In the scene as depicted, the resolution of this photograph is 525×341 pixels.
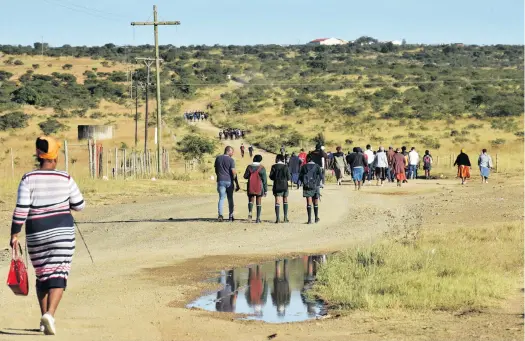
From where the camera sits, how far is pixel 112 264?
16062mm

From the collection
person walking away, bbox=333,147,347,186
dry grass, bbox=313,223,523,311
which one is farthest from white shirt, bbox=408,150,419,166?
dry grass, bbox=313,223,523,311

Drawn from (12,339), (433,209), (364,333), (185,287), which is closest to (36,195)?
(12,339)

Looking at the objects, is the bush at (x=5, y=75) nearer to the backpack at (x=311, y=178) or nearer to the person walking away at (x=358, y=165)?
the person walking away at (x=358, y=165)

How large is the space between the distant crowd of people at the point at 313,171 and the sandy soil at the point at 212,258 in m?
0.64

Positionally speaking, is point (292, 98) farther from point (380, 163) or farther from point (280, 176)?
point (280, 176)

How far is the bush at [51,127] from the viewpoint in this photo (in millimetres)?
71938

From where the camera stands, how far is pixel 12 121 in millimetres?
74750

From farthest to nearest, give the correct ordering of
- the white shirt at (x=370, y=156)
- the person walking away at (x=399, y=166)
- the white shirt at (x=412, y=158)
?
the white shirt at (x=412, y=158)
the white shirt at (x=370, y=156)
the person walking away at (x=399, y=166)

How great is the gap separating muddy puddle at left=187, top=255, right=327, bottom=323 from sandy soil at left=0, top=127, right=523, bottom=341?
388 mm

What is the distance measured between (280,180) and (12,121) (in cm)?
5654

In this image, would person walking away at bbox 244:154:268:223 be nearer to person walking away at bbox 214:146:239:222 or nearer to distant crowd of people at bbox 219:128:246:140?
person walking away at bbox 214:146:239:222

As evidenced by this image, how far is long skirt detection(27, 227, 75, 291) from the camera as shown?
9.61 metres

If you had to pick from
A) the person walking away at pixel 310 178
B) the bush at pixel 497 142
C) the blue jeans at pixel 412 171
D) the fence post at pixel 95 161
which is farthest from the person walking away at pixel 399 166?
the bush at pixel 497 142

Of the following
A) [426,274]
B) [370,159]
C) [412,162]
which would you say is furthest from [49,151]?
[412,162]
